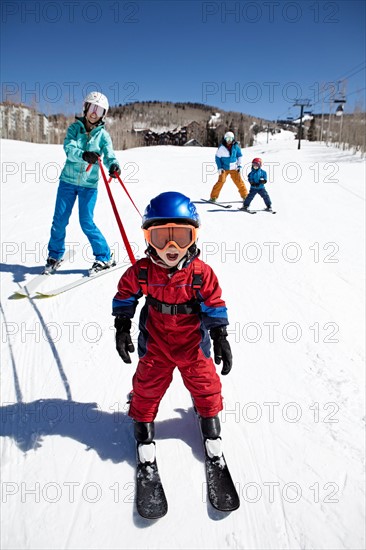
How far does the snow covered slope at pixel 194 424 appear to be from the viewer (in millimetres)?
1748

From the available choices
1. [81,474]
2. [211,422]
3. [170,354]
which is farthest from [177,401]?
[81,474]

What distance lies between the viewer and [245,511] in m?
1.84

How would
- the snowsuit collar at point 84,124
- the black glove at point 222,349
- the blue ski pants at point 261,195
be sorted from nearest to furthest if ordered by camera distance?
the black glove at point 222,349, the snowsuit collar at point 84,124, the blue ski pants at point 261,195

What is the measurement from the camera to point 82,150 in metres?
4.04

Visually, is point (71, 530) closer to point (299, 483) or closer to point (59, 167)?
point (299, 483)

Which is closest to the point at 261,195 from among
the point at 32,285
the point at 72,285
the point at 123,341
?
the point at 72,285

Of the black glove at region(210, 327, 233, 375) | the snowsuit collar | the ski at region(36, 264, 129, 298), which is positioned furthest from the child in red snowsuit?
the snowsuit collar

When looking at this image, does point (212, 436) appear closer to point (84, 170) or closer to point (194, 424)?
point (194, 424)

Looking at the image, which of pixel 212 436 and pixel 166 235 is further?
pixel 212 436

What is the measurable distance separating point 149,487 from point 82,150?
3573 mm

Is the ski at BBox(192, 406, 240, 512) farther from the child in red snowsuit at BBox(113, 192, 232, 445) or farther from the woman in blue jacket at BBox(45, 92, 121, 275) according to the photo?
the woman in blue jacket at BBox(45, 92, 121, 275)

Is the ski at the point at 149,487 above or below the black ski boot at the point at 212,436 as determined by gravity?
below

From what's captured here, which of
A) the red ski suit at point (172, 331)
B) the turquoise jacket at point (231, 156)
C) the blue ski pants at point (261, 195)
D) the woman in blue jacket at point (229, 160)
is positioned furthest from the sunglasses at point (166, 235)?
the turquoise jacket at point (231, 156)

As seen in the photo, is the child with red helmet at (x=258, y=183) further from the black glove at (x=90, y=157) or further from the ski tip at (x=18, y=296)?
the ski tip at (x=18, y=296)
